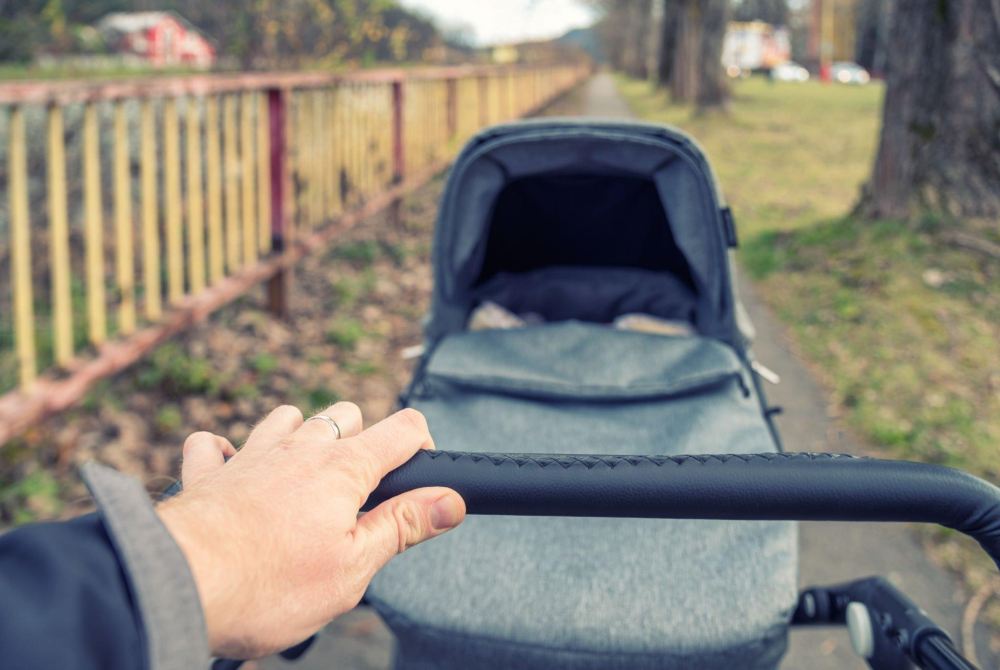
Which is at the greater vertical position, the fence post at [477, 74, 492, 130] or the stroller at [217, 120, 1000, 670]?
the fence post at [477, 74, 492, 130]

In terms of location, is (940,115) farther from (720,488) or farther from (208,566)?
(208,566)

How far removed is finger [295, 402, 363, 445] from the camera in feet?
3.62

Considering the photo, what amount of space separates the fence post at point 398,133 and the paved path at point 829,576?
511cm

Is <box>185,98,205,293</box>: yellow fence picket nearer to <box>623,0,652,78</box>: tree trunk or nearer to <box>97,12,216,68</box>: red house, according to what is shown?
<box>97,12,216,68</box>: red house

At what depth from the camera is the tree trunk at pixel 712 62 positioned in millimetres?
20844

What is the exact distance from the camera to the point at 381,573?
6.09 feet

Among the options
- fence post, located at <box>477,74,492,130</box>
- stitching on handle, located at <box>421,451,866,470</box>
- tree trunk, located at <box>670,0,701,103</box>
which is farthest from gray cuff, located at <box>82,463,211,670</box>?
tree trunk, located at <box>670,0,701,103</box>

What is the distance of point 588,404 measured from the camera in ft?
7.77

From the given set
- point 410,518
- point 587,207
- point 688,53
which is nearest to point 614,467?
point 410,518

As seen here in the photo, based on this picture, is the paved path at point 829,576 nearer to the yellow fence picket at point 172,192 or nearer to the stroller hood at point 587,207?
the stroller hood at point 587,207

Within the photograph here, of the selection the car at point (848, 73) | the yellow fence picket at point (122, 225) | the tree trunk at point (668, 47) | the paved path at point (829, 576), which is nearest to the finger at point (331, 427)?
the paved path at point (829, 576)

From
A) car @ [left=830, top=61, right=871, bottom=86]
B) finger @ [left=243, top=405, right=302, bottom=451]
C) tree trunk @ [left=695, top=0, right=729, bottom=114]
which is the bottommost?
finger @ [left=243, top=405, right=302, bottom=451]

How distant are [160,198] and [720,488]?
6.99 meters

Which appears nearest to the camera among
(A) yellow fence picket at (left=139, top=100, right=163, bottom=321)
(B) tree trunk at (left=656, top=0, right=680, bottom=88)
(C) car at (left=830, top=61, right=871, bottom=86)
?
(A) yellow fence picket at (left=139, top=100, right=163, bottom=321)
